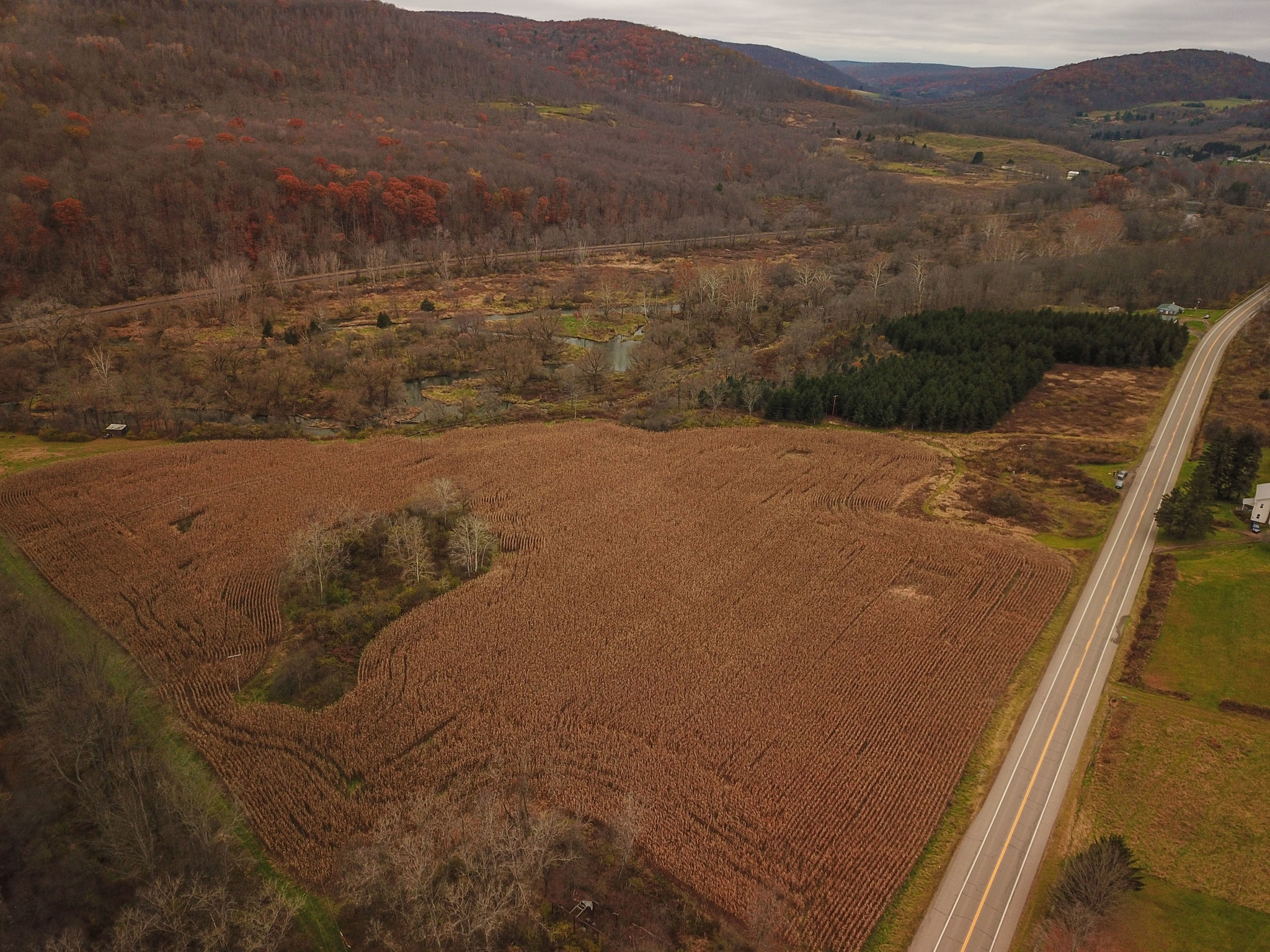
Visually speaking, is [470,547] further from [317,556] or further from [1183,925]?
[1183,925]

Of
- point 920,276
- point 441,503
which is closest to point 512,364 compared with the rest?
point 441,503

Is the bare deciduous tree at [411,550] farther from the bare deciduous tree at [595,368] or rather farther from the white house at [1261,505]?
the white house at [1261,505]

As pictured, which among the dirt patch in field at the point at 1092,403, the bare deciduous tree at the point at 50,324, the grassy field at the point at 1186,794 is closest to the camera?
the grassy field at the point at 1186,794

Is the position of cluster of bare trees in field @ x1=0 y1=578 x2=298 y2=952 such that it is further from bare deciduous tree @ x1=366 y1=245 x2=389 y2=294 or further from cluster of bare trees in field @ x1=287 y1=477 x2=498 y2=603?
bare deciduous tree @ x1=366 y1=245 x2=389 y2=294

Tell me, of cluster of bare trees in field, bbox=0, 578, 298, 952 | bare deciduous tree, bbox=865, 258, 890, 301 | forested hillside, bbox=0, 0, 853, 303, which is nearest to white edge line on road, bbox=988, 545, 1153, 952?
cluster of bare trees in field, bbox=0, 578, 298, 952

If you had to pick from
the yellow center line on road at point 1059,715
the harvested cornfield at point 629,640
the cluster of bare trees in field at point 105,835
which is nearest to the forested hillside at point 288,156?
the harvested cornfield at point 629,640
